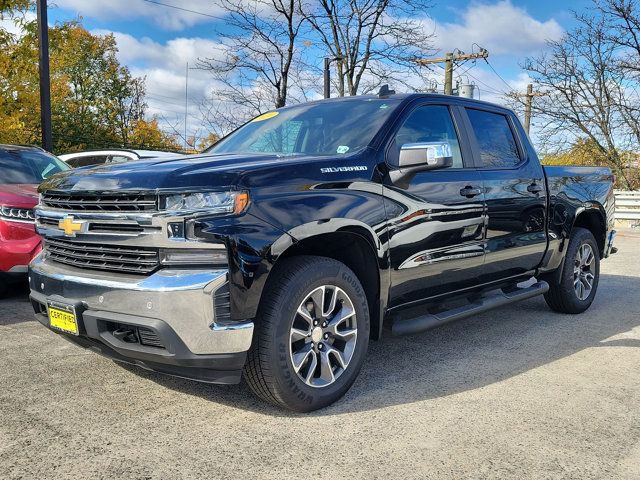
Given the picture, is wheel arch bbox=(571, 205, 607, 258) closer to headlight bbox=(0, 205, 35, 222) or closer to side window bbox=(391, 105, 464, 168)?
side window bbox=(391, 105, 464, 168)

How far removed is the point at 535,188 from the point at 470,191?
1.12 m

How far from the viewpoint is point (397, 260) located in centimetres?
370

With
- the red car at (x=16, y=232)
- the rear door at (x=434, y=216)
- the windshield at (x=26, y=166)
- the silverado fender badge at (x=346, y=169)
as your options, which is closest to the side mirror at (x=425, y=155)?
the rear door at (x=434, y=216)

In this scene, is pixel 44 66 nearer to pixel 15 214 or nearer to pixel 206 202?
pixel 15 214

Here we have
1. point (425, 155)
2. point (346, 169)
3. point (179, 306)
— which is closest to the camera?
point (179, 306)

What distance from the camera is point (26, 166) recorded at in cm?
693

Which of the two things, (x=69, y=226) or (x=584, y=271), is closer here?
(x=69, y=226)

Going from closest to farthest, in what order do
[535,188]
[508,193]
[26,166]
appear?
[508,193]
[535,188]
[26,166]

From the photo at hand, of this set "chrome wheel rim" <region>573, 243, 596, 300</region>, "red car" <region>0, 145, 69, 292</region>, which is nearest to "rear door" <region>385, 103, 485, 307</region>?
"chrome wheel rim" <region>573, 243, 596, 300</region>

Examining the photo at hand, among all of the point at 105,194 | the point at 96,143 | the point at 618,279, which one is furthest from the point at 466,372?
the point at 96,143

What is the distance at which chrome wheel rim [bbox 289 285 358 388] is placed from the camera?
3238 mm

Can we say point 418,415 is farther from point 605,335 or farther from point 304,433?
point 605,335

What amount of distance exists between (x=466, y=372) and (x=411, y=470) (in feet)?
5.00

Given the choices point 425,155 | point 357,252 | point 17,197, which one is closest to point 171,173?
point 357,252
